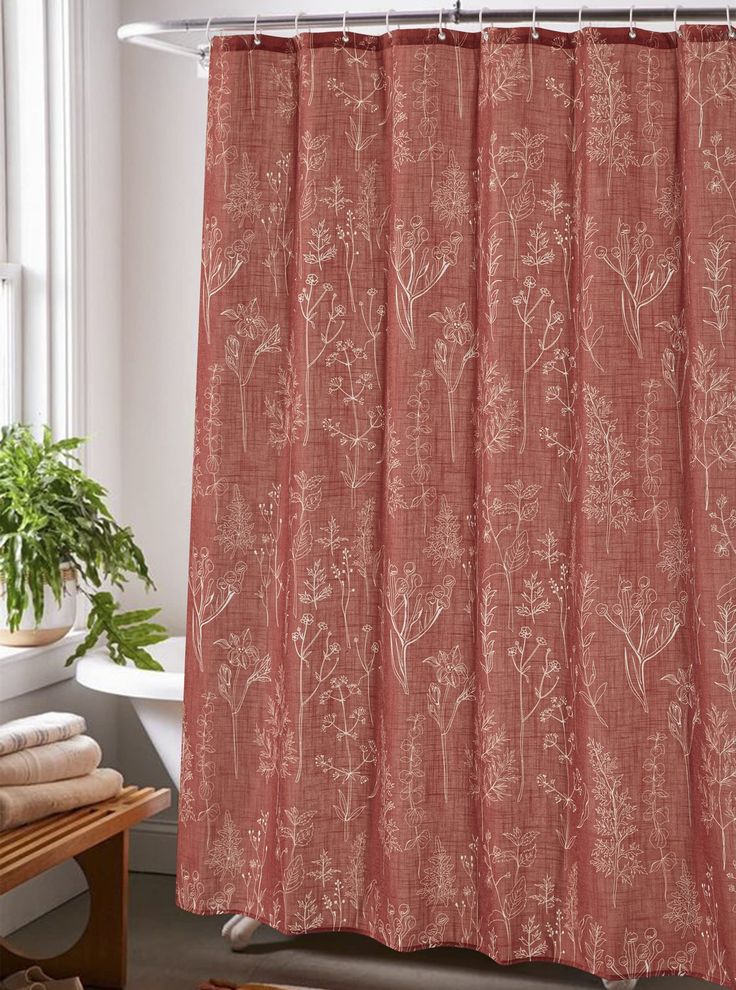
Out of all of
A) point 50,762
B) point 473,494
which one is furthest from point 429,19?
point 50,762

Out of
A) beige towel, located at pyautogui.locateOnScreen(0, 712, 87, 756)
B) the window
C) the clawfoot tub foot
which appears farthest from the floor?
the window

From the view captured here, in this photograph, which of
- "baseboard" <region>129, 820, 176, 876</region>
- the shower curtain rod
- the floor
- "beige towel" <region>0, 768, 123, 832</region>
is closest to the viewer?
the shower curtain rod

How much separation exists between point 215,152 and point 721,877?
5.04 ft

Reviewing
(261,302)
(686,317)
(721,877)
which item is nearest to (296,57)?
(261,302)

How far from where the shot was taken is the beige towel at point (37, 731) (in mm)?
2102

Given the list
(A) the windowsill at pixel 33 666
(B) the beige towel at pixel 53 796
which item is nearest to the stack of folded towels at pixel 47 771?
(B) the beige towel at pixel 53 796

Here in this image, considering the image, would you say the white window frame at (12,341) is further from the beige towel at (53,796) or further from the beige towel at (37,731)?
the beige towel at (53,796)

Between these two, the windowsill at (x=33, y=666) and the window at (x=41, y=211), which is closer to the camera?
the windowsill at (x=33, y=666)

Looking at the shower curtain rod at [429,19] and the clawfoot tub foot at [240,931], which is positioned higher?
the shower curtain rod at [429,19]

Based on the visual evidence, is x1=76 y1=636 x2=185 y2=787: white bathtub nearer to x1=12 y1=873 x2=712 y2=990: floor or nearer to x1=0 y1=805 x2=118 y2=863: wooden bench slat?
x1=0 y1=805 x2=118 y2=863: wooden bench slat

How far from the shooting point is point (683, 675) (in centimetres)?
194

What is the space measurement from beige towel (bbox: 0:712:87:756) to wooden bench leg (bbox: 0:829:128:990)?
0.24 metres

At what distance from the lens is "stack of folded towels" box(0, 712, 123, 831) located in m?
2.07

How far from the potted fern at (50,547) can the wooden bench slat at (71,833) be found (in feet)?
1.33
